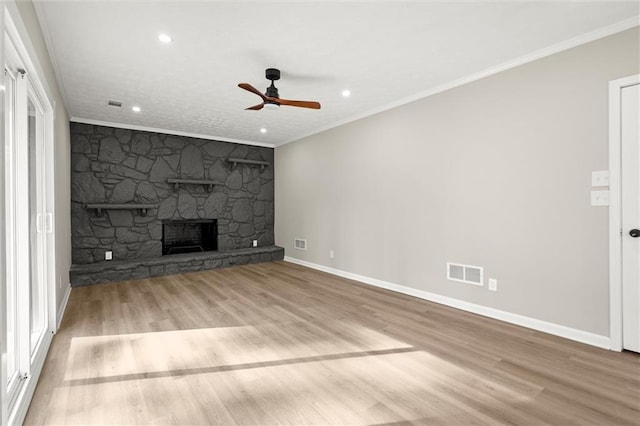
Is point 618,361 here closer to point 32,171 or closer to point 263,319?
point 263,319

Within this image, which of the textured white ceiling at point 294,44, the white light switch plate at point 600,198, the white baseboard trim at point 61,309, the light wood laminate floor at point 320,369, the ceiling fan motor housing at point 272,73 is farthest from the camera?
the ceiling fan motor housing at point 272,73

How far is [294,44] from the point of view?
2.90 m

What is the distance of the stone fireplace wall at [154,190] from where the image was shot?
17.5 feet

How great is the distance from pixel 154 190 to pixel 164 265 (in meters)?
1.42

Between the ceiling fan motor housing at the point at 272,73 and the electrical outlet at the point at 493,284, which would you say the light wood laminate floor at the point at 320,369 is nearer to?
the electrical outlet at the point at 493,284

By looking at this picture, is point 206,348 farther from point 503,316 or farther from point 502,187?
point 502,187

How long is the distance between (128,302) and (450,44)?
15.2ft

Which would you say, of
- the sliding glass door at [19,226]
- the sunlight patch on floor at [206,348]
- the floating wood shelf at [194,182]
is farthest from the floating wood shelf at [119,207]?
the sunlight patch on floor at [206,348]

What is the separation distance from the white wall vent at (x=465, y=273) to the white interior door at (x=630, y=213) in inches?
46.4

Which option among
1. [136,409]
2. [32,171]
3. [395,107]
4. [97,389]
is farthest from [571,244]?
[32,171]

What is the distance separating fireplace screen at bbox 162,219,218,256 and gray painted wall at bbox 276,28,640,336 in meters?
3.06

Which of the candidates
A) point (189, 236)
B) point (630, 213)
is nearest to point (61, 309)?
point (189, 236)

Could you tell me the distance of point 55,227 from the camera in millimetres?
3229

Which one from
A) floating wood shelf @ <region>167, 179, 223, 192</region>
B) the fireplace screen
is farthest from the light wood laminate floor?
floating wood shelf @ <region>167, 179, 223, 192</region>
